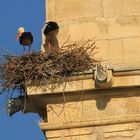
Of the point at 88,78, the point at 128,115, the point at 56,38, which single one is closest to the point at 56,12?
the point at 56,38

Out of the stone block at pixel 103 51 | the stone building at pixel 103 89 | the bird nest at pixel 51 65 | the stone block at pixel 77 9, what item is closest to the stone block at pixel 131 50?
the stone building at pixel 103 89

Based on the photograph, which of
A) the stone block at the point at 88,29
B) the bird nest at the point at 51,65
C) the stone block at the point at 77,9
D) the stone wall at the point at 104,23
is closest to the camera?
the bird nest at the point at 51,65

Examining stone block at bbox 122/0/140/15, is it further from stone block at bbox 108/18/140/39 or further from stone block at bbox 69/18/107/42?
stone block at bbox 69/18/107/42

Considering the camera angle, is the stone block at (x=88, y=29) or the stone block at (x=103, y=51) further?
the stone block at (x=88, y=29)

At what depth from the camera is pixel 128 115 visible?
25.3 feet

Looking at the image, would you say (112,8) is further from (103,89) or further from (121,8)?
(103,89)

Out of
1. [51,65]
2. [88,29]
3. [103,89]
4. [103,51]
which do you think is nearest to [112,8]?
[88,29]

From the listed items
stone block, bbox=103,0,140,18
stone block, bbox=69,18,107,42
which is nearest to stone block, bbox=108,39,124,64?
stone block, bbox=69,18,107,42

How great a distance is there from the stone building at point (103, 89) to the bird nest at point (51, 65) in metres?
0.11

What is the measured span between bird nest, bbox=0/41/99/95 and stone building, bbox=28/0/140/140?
0.11 metres

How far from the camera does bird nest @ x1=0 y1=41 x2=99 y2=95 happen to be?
8047 mm

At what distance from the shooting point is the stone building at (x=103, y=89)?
7711mm

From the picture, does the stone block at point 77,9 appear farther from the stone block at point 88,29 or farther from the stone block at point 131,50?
the stone block at point 131,50

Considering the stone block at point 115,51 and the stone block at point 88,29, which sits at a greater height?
the stone block at point 88,29
